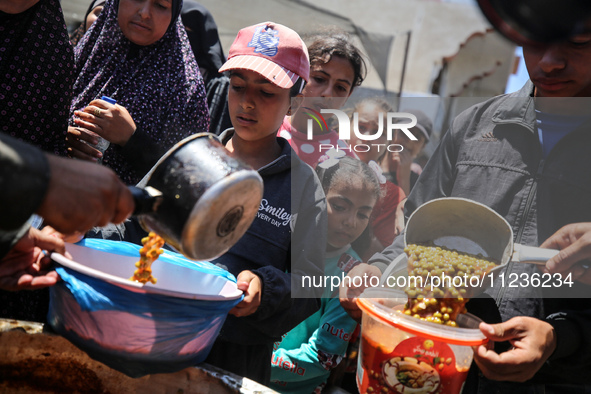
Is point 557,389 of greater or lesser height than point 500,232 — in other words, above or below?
below

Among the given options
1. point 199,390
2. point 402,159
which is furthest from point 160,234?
point 402,159

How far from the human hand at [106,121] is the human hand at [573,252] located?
1.69 m

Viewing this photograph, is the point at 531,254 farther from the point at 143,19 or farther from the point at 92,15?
the point at 92,15

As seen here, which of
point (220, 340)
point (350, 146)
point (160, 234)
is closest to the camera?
point (160, 234)

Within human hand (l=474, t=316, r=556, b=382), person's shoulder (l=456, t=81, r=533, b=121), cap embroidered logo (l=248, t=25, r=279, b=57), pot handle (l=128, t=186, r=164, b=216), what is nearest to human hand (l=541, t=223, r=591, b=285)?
human hand (l=474, t=316, r=556, b=382)

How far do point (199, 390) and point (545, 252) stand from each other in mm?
1110

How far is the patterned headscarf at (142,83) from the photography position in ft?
7.82

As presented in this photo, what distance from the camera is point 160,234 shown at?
4.40 feet

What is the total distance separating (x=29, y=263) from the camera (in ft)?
4.65

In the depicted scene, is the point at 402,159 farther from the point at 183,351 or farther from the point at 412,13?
the point at 412,13

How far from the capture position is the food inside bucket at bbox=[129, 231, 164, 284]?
4.71 feet

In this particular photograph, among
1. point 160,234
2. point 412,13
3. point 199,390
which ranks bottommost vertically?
point 199,390

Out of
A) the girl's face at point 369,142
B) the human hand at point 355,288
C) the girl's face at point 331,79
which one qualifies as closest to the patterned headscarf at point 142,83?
the girl's face at point 331,79

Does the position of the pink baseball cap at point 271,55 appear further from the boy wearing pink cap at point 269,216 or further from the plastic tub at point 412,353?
the plastic tub at point 412,353
